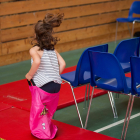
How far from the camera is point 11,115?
3.19 meters

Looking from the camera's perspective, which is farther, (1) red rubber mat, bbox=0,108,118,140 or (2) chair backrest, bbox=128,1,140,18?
(2) chair backrest, bbox=128,1,140,18

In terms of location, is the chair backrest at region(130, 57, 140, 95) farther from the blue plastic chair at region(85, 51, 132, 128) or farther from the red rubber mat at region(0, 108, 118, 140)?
the red rubber mat at region(0, 108, 118, 140)

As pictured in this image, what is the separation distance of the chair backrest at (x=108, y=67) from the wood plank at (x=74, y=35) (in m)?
3.18

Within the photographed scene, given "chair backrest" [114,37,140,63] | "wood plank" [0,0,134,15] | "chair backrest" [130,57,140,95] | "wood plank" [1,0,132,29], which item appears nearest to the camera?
"chair backrest" [130,57,140,95]

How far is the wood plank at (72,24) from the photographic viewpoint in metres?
5.73

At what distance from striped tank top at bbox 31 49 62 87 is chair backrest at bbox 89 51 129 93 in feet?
1.48

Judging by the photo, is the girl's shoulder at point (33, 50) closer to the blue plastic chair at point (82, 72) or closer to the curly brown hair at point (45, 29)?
the curly brown hair at point (45, 29)

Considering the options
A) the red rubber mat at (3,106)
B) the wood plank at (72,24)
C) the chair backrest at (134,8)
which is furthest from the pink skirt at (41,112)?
the chair backrest at (134,8)

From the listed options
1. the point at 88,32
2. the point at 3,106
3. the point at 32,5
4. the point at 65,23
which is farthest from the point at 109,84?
the point at 88,32

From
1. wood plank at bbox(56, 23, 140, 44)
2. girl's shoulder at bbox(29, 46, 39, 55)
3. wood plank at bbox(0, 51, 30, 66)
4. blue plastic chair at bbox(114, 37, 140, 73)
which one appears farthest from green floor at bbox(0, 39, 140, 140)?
wood plank at bbox(56, 23, 140, 44)

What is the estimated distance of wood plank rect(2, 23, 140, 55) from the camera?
227 inches

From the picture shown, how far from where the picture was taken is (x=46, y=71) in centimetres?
260

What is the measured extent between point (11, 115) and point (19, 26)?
301cm

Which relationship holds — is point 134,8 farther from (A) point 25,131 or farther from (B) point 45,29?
(A) point 25,131
